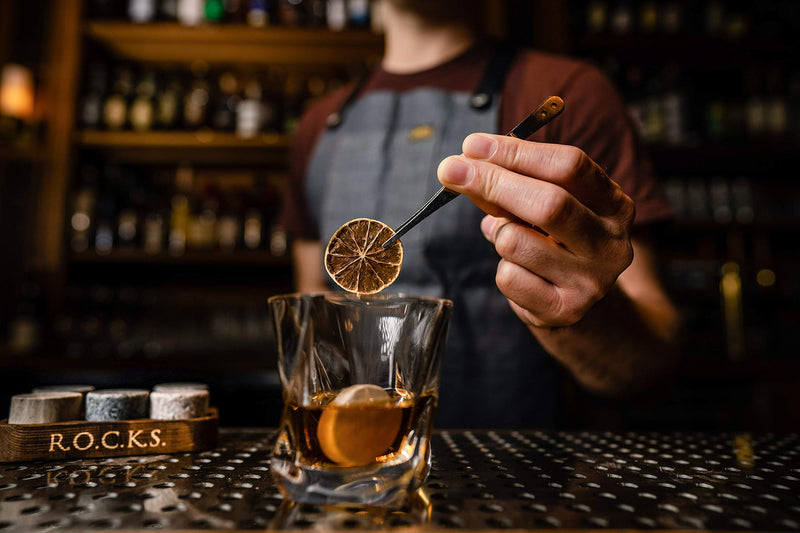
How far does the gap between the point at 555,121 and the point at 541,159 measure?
19.1 inches

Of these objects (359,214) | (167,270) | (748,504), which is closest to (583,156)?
(748,504)

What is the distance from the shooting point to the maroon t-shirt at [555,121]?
3.22ft

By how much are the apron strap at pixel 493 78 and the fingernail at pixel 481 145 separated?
66cm

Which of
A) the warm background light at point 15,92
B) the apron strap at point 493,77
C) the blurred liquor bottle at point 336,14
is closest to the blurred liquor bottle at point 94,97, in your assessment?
the warm background light at point 15,92

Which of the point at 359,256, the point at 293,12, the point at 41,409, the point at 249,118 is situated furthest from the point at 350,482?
the point at 293,12

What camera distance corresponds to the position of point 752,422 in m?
1.94

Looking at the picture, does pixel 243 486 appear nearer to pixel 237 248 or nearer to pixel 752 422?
pixel 237 248

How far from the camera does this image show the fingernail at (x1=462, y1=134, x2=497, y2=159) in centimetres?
53

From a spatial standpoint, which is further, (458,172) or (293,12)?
(293,12)

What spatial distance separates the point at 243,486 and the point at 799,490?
0.52 m

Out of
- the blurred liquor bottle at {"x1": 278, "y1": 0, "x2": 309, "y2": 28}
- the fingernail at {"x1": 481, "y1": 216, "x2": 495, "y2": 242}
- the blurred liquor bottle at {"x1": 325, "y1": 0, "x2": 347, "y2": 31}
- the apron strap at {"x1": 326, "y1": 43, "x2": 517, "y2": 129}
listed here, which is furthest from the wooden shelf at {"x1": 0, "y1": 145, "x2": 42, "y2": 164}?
the fingernail at {"x1": 481, "y1": 216, "x2": 495, "y2": 242}

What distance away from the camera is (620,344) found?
35.1 inches

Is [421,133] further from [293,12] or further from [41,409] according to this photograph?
[293,12]

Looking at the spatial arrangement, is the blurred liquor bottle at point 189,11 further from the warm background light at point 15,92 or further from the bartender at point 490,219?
the bartender at point 490,219
